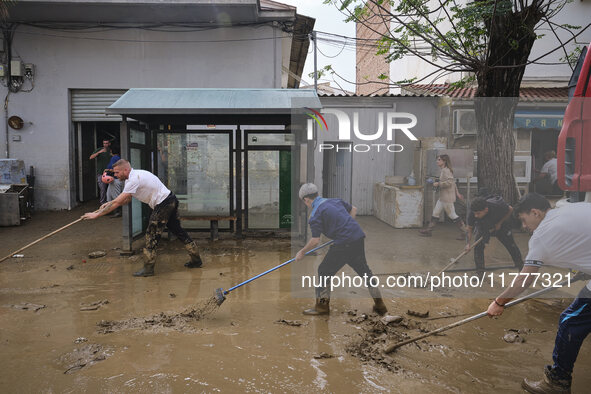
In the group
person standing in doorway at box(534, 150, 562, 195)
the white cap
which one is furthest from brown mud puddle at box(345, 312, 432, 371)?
person standing in doorway at box(534, 150, 562, 195)

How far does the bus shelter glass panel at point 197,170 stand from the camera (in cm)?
869

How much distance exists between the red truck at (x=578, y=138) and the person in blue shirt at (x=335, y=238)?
201cm

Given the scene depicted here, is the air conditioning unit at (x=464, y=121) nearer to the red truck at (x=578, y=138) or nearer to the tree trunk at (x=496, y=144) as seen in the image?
the tree trunk at (x=496, y=144)

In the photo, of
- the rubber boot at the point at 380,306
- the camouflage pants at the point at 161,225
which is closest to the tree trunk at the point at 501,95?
the rubber boot at the point at 380,306

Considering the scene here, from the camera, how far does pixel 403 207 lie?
Answer: 7.63 metres

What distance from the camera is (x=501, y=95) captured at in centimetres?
629

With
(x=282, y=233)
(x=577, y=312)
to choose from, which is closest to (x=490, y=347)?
(x=577, y=312)

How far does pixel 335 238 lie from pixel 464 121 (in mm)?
5593

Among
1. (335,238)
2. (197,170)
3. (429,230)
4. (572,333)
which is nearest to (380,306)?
(335,238)

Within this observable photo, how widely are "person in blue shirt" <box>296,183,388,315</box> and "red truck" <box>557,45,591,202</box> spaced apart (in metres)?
2.01

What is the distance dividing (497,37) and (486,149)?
1499mm

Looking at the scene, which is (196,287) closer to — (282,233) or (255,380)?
(255,380)

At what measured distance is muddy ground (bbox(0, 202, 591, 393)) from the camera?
11.5 ft

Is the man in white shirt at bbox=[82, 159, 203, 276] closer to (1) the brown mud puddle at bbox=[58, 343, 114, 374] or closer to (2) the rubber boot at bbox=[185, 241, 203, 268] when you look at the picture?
(2) the rubber boot at bbox=[185, 241, 203, 268]
